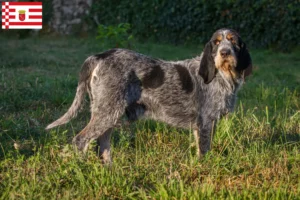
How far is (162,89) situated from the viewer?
6.13 meters

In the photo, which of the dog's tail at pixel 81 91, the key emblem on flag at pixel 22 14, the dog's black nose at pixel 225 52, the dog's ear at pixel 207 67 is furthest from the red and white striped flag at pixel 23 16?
the dog's black nose at pixel 225 52

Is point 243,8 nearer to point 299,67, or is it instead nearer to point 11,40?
point 299,67

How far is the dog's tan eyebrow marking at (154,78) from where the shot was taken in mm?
6039

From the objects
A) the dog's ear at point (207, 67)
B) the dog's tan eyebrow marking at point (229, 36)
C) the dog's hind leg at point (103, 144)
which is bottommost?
the dog's hind leg at point (103, 144)

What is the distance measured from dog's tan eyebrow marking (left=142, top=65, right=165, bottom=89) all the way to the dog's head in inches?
16.7

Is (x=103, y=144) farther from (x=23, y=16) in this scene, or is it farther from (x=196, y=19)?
(x=196, y=19)

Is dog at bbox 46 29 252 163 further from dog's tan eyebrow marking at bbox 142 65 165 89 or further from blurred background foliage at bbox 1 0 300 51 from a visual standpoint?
blurred background foliage at bbox 1 0 300 51

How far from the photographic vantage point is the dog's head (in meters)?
5.91

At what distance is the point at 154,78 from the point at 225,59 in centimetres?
77

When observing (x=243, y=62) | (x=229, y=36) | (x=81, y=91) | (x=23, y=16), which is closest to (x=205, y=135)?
(x=243, y=62)

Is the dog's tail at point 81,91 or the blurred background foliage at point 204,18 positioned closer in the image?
the dog's tail at point 81,91

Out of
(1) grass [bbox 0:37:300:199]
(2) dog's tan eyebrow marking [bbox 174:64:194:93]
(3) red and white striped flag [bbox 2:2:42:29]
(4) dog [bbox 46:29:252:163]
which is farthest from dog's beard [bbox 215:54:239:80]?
(3) red and white striped flag [bbox 2:2:42:29]

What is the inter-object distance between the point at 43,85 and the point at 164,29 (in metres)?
8.25

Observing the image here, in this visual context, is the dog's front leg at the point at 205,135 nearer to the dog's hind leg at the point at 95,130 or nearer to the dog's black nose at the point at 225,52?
the dog's black nose at the point at 225,52
